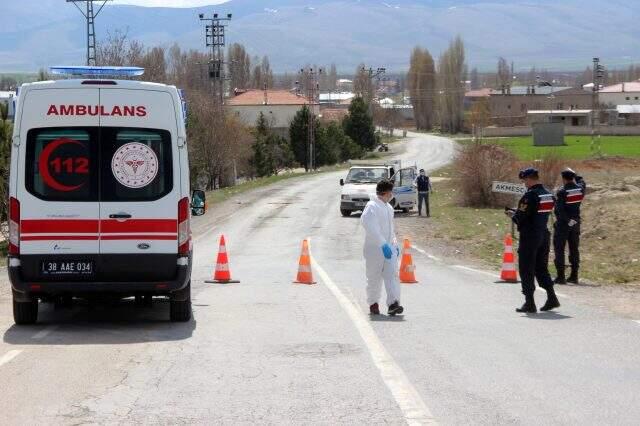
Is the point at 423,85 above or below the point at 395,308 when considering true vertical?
above

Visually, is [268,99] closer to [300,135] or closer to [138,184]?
[300,135]

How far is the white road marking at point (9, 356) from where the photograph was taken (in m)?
9.91

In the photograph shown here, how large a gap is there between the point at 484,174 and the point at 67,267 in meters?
34.0

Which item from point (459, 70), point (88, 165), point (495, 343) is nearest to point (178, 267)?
point (88, 165)

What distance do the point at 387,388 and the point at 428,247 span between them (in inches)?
777

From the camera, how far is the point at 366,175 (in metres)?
42.5

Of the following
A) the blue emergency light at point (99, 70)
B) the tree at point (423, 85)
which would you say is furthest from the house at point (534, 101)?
the blue emergency light at point (99, 70)

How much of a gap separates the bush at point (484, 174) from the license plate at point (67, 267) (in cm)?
3372

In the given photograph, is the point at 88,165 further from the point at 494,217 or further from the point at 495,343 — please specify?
the point at 494,217

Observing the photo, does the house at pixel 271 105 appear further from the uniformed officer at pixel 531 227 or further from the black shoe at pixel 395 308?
the black shoe at pixel 395 308

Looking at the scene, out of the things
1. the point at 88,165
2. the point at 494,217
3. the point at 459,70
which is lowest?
the point at 494,217

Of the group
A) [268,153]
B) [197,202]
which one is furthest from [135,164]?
[268,153]

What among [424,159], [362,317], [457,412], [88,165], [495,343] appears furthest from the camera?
[424,159]

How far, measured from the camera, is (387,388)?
8641mm
